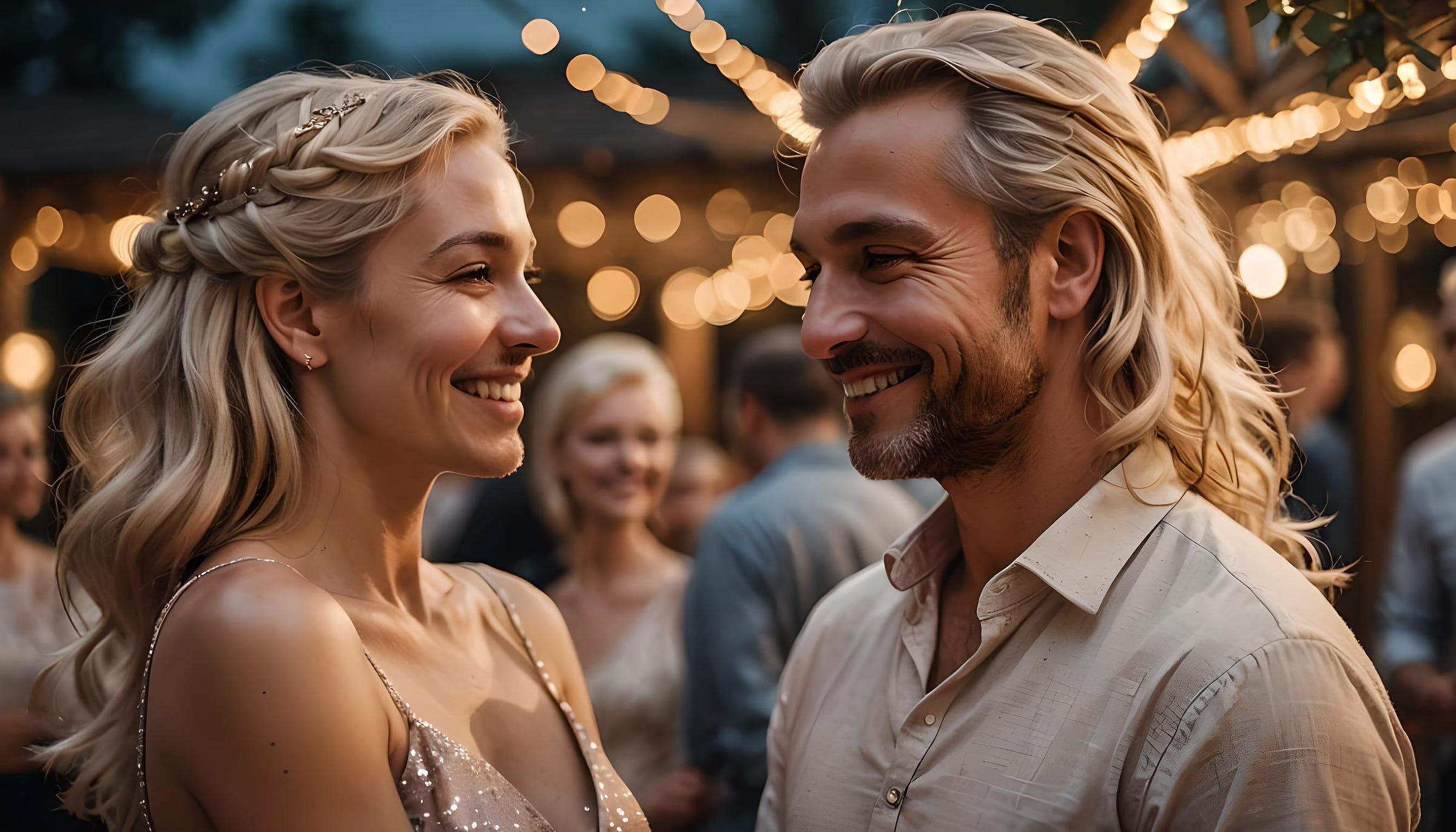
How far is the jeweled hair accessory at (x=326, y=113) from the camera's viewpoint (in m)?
1.91

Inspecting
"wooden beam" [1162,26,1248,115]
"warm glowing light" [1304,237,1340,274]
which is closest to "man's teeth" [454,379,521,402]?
"wooden beam" [1162,26,1248,115]

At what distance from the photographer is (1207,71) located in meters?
5.01

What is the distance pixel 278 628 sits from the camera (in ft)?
5.38

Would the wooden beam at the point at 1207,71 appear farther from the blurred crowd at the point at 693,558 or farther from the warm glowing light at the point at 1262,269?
the warm glowing light at the point at 1262,269

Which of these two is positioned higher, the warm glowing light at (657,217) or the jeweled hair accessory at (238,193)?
the warm glowing light at (657,217)

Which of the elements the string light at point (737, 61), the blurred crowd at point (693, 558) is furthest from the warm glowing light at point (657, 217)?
the blurred crowd at point (693, 558)

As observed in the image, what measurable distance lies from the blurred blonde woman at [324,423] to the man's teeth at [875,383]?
20.5 inches

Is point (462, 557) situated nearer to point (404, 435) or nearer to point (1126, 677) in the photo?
point (404, 435)

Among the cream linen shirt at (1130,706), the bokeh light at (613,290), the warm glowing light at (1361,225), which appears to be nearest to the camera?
the cream linen shirt at (1130,706)

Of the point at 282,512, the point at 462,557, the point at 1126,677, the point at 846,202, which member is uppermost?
the point at 846,202

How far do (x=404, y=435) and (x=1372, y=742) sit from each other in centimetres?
149

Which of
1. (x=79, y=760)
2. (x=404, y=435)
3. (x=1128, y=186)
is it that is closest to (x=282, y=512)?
(x=404, y=435)

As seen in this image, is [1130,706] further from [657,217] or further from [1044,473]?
[657,217]

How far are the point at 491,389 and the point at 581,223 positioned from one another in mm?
6316
